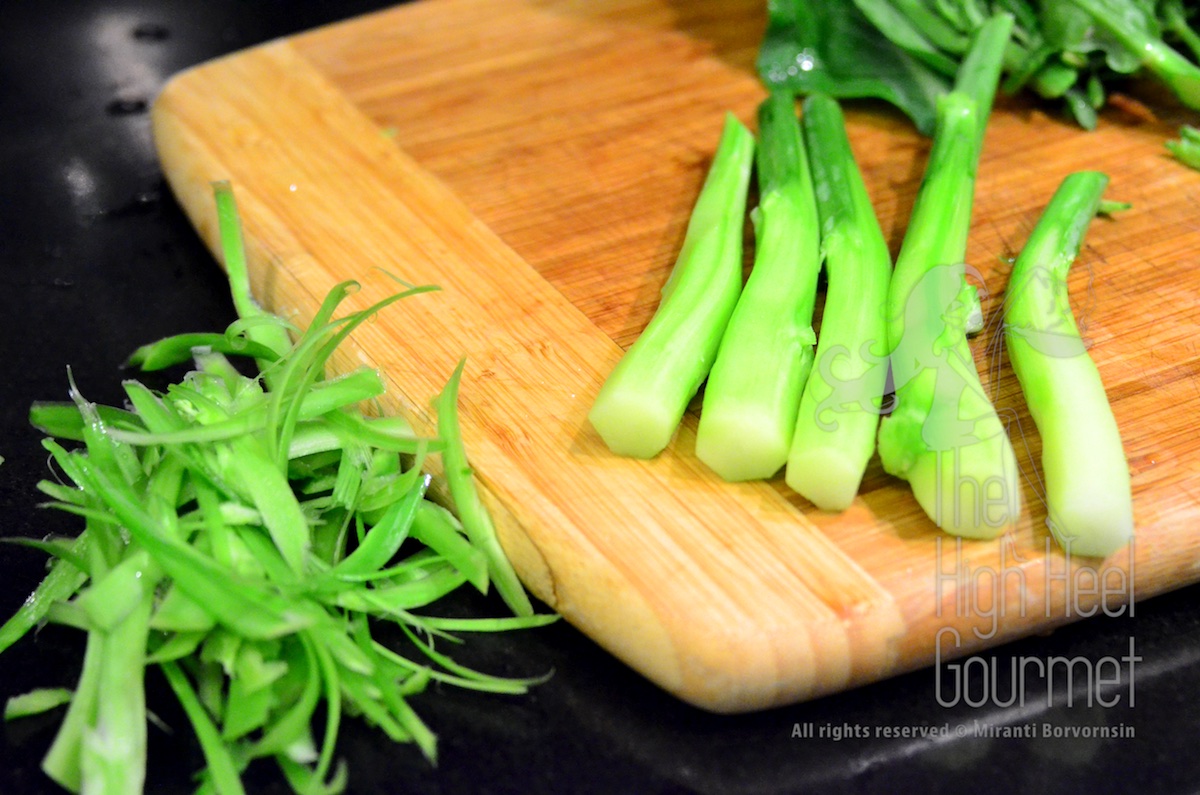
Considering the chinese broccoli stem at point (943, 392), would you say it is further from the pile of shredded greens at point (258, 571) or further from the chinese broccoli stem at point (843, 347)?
the pile of shredded greens at point (258, 571)

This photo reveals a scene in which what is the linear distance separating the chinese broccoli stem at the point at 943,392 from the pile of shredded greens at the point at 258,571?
56 centimetres

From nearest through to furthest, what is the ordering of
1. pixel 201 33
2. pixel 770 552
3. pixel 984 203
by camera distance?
pixel 770 552
pixel 984 203
pixel 201 33

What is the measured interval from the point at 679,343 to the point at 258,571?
657mm

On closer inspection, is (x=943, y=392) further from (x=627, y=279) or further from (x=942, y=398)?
(x=627, y=279)

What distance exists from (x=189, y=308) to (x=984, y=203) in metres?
1.53

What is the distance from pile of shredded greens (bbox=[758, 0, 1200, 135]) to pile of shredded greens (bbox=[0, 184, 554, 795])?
4.42 feet

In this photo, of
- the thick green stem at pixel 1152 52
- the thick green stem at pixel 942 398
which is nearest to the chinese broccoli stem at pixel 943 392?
the thick green stem at pixel 942 398

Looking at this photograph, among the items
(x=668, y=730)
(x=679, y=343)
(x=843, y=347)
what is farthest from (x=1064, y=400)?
(x=668, y=730)

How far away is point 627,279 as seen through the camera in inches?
80.1

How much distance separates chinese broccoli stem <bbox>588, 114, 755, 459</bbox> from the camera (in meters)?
1.60

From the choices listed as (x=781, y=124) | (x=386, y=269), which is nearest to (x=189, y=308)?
(x=386, y=269)

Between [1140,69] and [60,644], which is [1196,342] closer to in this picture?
[1140,69]

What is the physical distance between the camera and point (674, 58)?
269cm

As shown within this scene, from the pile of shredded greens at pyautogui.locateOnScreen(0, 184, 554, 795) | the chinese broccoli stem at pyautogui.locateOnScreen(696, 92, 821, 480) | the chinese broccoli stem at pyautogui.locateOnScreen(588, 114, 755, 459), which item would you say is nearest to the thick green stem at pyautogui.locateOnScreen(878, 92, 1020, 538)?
the chinese broccoli stem at pyautogui.locateOnScreen(696, 92, 821, 480)
